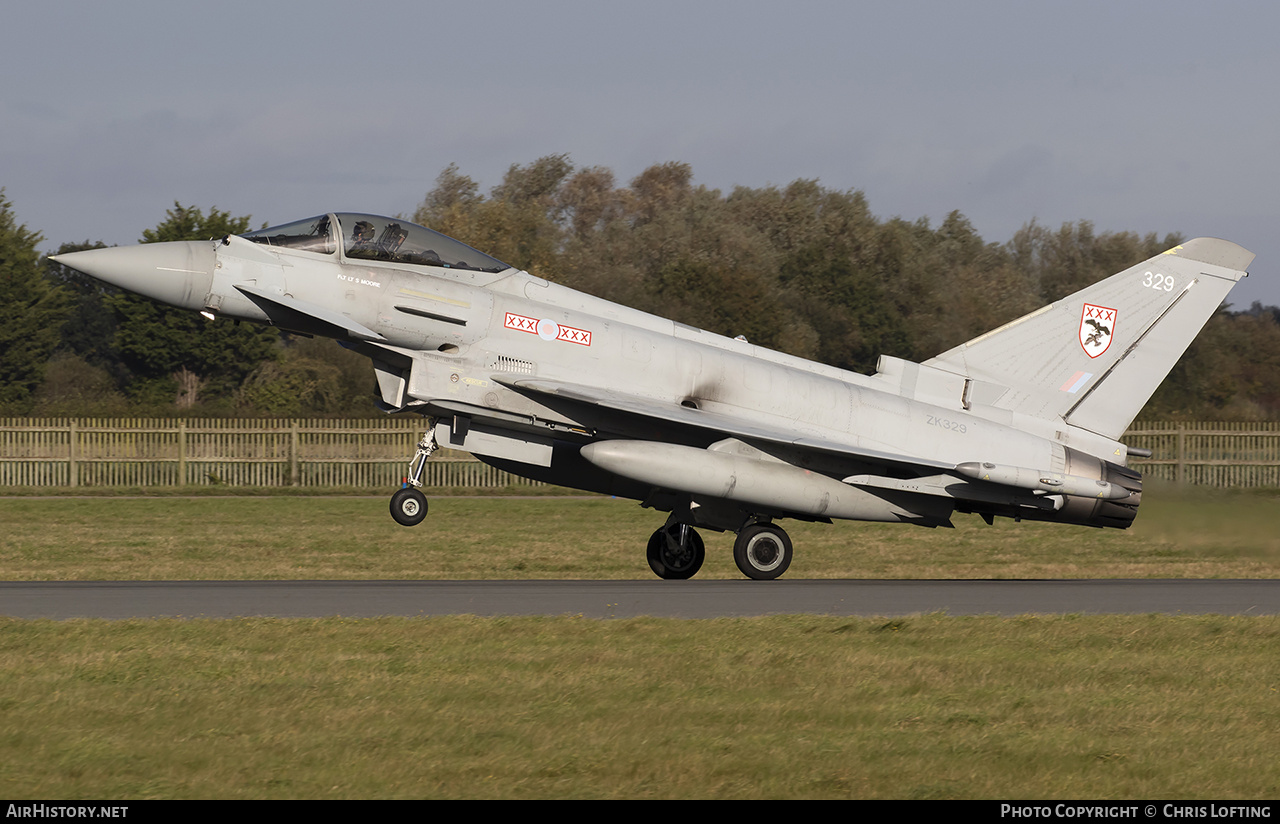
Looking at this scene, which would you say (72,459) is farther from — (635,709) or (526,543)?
(635,709)

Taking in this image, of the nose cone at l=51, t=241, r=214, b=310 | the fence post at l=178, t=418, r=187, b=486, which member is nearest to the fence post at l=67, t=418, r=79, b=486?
the fence post at l=178, t=418, r=187, b=486

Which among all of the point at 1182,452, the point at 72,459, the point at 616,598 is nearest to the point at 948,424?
the point at 616,598

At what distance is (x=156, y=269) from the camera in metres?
14.1

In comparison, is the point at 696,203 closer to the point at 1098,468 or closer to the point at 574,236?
the point at 574,236

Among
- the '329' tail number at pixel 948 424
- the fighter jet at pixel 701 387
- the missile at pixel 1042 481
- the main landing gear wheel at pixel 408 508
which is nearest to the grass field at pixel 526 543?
the missile at pixel 1042 481

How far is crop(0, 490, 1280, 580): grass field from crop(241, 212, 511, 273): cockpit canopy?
16.4 ft

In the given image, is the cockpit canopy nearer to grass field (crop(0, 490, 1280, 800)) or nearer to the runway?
the runway

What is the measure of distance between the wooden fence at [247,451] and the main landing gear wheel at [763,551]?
21.0m

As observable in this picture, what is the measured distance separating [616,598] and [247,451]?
25.2m

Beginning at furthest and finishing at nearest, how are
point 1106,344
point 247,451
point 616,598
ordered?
1. point 247,451
2. point 1106,344
3. point 616,598

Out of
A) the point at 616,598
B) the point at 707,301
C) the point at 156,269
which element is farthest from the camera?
the point at 707,301

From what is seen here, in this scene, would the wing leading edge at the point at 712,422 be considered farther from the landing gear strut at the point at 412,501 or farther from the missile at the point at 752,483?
the landing gear strut at the point at 412,501

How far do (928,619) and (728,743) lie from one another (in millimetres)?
4770
